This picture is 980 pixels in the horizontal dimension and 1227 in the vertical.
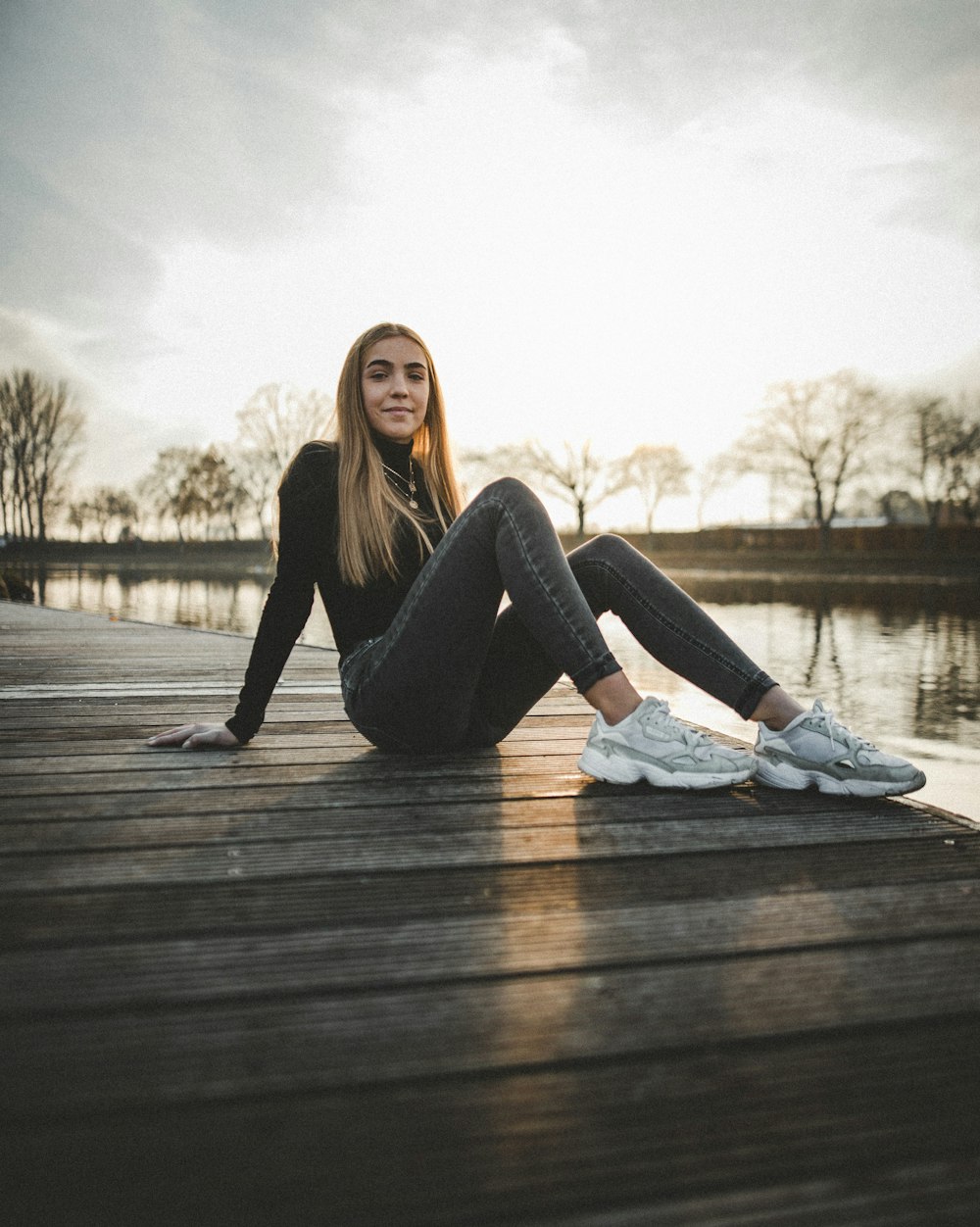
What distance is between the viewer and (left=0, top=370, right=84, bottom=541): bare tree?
1323 inches

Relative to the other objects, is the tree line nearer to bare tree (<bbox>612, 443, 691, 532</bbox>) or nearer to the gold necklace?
bare tree (<bbox>612, 443, 691, 532</bbox>)

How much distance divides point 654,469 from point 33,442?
1298 inches

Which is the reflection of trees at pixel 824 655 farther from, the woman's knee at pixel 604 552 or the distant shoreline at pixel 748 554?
the distant shoreline at pixel 748 554

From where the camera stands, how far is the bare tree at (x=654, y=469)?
47.8 meters

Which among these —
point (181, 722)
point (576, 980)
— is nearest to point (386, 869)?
point (576, 980)

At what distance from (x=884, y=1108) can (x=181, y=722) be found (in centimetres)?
254

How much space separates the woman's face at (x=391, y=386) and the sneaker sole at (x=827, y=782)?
143 centimetres

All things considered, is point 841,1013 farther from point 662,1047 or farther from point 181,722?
point 181,722

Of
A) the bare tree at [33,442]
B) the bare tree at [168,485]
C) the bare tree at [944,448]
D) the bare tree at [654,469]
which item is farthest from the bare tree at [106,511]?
the bare tree at [944,448]

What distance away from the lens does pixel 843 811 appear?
173 centimetres

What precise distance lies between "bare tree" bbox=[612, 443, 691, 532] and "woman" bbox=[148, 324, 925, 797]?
4680cm

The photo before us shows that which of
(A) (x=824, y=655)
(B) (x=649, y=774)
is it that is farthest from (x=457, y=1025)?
(A) (x=824, y=655)

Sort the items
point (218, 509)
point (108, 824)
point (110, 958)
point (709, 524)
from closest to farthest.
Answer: point (110, 958)
point (108, 824)
point (218, 509)
point (709, 524)

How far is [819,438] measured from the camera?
37438 millimetres
